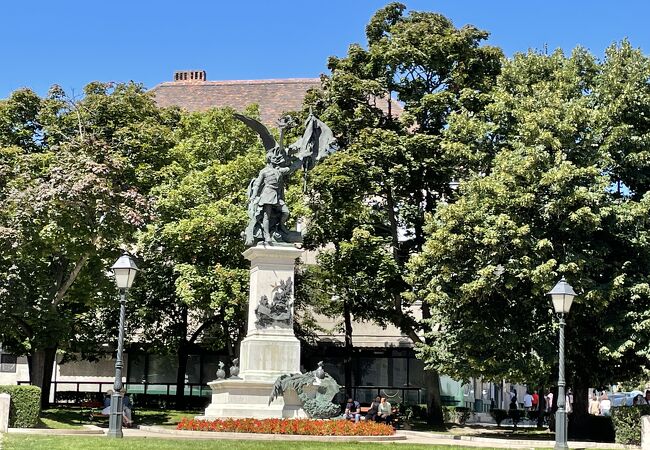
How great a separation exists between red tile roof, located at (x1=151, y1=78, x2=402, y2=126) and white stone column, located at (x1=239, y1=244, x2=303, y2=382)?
27250mm

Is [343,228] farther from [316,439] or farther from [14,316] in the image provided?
[316,439]

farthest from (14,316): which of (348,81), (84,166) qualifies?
(348,81)

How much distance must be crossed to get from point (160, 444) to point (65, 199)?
1316cm

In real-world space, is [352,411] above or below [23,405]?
below

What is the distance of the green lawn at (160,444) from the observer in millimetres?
15836

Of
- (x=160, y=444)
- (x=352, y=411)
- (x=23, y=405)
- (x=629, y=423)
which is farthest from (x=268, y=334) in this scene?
(x=629, y=423)

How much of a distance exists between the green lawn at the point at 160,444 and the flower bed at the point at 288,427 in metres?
1.51

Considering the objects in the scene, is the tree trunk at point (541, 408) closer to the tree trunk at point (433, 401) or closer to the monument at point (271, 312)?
the tree trunk at point (433, 401)

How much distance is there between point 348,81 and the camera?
34906 mm

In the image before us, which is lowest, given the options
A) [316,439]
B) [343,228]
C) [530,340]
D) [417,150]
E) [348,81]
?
[316,439]

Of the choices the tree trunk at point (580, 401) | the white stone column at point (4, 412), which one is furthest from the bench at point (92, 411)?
the tree trunk at point (580, 401)

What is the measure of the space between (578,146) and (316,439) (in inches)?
489

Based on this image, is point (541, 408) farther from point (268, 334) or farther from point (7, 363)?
point (7, 363)

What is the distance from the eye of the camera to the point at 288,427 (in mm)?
20125
